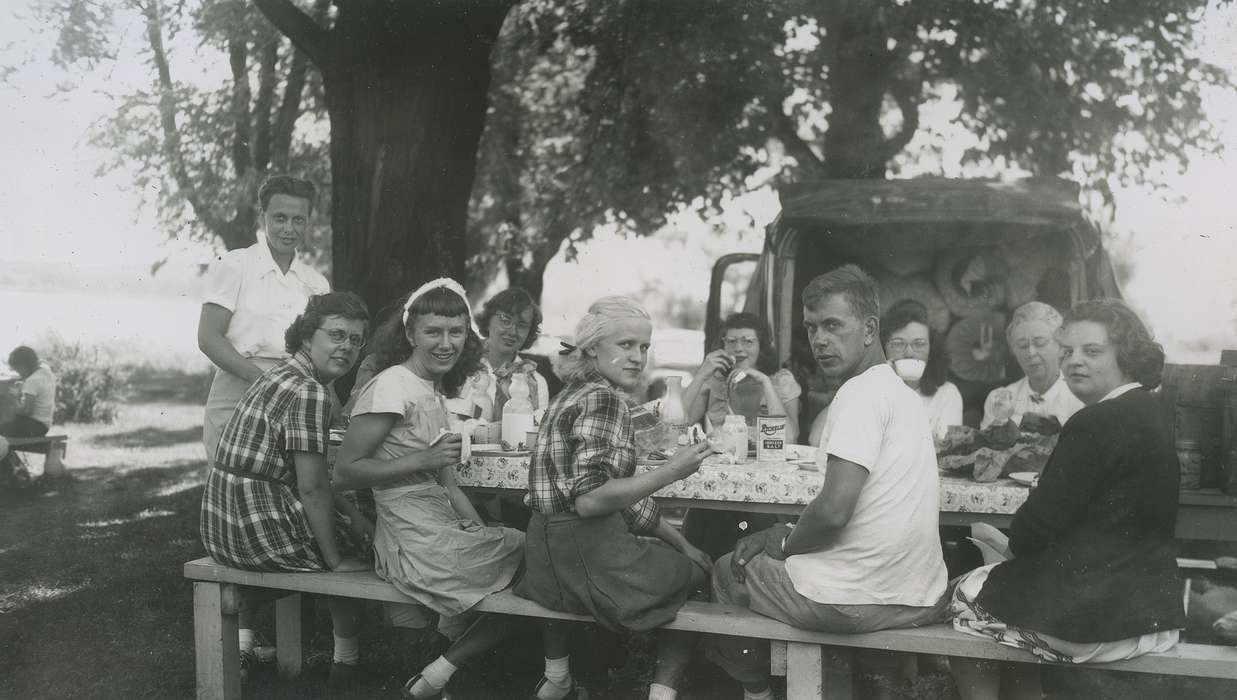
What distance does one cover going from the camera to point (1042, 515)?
253 centimetres

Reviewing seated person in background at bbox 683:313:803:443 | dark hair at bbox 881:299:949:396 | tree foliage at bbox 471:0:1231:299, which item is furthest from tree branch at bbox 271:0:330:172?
dark hair at bbox 881:299:949:396

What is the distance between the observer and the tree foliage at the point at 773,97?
8.27 m

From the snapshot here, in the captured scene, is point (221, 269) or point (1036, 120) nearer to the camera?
point (221, 269)

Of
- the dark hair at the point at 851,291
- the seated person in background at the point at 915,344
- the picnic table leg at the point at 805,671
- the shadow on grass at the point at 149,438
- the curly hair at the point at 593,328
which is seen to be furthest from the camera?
the shadow on grass at the point at 149,438

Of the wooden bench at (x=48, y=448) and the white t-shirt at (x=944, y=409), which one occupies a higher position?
the white t-shirt at (x=944, y=409)

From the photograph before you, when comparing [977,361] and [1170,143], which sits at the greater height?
[1170,143]

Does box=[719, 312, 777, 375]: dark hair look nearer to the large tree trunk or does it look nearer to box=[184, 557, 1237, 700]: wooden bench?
the large tree trunk

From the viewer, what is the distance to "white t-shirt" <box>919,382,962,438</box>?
15.3ft

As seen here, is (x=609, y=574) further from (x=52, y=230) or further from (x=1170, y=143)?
(x=1170, y=143)

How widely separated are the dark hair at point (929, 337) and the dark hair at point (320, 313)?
2.48 m

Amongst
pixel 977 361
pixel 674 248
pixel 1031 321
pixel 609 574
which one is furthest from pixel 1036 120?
pixel 609 574

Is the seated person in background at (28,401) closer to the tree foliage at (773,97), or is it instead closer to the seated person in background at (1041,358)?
the tree foliage at (773,97)

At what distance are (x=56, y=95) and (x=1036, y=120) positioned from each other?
26.2 ft

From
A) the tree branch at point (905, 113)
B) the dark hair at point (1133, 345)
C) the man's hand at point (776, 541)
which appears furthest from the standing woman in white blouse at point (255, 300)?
the tree branch at point (905, 113)
